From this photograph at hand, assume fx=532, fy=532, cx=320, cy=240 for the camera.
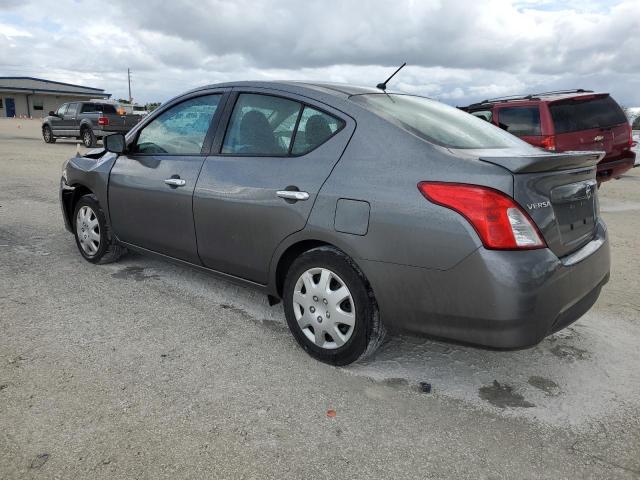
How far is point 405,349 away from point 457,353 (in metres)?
0.33

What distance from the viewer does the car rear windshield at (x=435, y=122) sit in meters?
2.94

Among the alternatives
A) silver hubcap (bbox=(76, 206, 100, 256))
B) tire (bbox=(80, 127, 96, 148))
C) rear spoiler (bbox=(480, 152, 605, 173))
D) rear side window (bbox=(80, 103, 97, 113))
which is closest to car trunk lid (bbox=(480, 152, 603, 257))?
rear spoiler (bbox=(480, 152, 605, 173))

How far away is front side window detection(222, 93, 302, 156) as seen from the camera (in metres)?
3.29

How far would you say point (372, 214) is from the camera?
2729mm

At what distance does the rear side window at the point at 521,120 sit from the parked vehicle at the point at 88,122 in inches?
577

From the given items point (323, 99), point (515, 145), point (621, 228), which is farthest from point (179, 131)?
point (621, 228)

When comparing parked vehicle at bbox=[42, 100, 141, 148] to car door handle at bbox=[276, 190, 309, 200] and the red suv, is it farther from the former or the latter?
car door handle at bbox=[276, 190, 309, 200]

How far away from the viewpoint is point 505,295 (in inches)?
95.3

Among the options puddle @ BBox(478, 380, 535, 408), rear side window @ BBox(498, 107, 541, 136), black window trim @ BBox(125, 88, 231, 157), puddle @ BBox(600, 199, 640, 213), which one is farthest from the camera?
puddle @ BBox(600, 199, 640, 213)

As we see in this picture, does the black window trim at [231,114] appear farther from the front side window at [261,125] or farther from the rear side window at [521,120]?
the rear side window at [521,120]

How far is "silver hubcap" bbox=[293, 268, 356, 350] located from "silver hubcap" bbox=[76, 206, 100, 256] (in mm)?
2479

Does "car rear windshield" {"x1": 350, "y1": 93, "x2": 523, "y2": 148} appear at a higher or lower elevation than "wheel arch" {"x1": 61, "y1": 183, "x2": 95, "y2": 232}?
higher

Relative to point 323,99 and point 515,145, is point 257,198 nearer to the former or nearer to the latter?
point 323,99

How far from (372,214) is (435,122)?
33.5 inches
